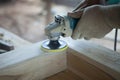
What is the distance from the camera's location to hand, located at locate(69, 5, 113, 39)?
678 mm

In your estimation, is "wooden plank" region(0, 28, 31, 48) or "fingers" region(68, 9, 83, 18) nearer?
"fingers" region(68, 9, 83, 18)

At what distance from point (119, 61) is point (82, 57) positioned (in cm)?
14

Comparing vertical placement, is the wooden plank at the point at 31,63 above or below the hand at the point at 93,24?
below

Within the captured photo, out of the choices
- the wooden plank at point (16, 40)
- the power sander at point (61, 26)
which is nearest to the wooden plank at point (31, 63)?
the power sander at point (61, 26)

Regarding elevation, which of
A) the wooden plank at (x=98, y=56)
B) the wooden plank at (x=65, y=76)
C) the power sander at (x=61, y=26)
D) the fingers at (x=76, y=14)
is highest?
the fingers at (x=76, y=14)

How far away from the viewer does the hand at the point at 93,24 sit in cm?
68

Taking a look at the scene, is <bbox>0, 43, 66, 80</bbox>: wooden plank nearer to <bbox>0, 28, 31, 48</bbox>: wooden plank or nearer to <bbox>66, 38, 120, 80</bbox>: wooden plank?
<bbox>66, 38, 120, 80</bbox>: wooden plank

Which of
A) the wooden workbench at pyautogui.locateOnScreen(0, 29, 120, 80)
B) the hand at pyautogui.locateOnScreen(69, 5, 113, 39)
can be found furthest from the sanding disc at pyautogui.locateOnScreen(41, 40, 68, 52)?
the hand at pyautogui.locateOnScreen(69, 5, 113, 39)

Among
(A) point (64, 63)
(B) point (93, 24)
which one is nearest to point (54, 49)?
(A) point (64, 63)

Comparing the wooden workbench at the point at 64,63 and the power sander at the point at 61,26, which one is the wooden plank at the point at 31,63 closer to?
the wooden workbench at the point at 64,63

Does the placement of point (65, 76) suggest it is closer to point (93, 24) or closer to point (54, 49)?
point (54, 49)

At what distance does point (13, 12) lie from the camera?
9.74ft

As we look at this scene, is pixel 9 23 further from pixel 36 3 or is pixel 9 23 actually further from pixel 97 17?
pixel 97 17

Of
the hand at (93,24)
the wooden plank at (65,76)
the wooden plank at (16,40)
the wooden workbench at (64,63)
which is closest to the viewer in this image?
the hand at (93,24)
